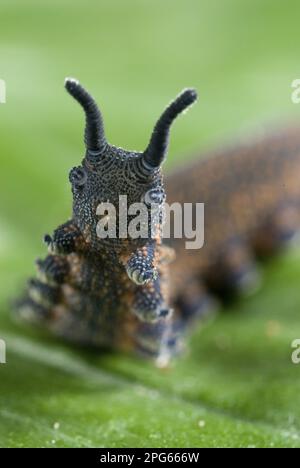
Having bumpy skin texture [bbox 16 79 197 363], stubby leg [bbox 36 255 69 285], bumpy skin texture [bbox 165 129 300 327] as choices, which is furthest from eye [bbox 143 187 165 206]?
bumpy skin texture [bbox 165 129 300 327]

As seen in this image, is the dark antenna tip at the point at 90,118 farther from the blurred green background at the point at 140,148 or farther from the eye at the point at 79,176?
the blurred green background at the point at 140,148

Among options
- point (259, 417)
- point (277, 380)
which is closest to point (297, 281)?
point (277, 380)

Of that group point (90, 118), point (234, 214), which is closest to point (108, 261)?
point (90, 118)

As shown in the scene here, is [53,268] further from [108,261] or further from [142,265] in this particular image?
[142,265]

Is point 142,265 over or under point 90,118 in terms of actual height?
under

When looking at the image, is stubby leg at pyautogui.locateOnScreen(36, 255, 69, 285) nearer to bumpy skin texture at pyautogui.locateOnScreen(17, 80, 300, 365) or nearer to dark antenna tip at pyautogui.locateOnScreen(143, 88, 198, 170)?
bumpy skin texture at pyautogui.locateOnScreen(17, 80, 300, 365)

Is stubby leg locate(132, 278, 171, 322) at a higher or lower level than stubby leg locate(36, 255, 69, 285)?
lower
